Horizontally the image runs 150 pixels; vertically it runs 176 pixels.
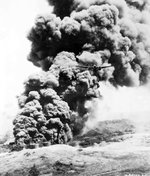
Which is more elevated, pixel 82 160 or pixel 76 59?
pixel 76 59

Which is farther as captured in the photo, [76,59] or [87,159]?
[76,59]

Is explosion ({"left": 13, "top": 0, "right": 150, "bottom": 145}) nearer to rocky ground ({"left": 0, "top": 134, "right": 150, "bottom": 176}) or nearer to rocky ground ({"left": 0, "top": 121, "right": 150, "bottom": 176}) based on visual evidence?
rocky ground ({"left": 0, "top": 121, "right": 150, "bottom": 176})

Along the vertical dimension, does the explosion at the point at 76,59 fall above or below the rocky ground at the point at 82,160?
above

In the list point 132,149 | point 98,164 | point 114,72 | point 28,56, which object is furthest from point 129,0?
point 98,164

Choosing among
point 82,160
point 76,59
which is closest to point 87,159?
point 82,160

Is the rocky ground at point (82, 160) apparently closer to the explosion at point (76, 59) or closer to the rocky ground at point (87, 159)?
the rocky ground at point (87, 159)

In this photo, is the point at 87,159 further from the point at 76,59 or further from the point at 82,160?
the point at 76,59

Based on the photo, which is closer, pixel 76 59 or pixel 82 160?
pixel 82 160

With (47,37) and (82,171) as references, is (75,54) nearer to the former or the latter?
(47,37)

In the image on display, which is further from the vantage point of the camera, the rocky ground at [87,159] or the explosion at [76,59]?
the explosion at [76,59]
